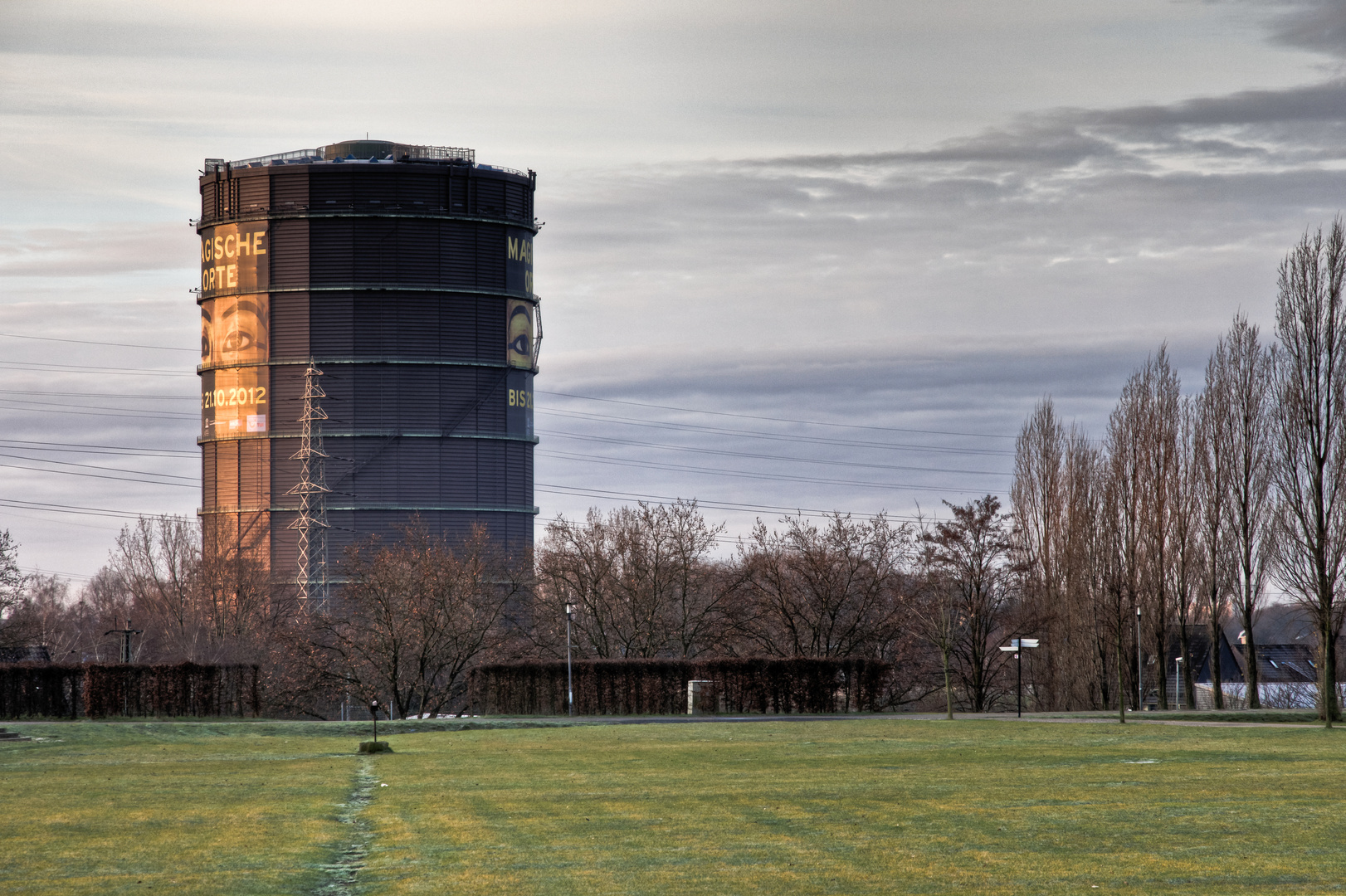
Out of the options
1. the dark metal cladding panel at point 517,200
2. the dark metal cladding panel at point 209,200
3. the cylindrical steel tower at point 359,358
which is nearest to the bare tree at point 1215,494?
the cylindrical steel tower at point 359,358

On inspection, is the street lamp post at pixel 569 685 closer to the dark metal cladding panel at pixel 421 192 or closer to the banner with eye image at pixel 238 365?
the banner with eye image at pixel 238 365

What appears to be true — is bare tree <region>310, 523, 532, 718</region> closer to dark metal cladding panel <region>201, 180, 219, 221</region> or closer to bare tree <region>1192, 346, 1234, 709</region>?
bare tree <region>1192, 346, 1234, 709</region>

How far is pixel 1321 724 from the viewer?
36.5 metres

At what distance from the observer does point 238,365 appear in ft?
292

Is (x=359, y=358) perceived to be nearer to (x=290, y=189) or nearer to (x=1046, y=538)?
(x=290, y=189)

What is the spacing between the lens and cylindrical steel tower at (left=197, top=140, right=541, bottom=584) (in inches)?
3457

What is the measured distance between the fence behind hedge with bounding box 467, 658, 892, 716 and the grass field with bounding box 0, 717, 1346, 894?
847 inches

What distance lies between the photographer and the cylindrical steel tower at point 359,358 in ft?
288

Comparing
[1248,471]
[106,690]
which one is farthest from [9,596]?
[1248,471]

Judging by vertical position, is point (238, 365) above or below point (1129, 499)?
A: above

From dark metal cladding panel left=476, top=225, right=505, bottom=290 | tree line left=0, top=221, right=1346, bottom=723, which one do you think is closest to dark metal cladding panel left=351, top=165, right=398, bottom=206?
dark metal cladding panel left=476, top=225, right=505, bottom=290

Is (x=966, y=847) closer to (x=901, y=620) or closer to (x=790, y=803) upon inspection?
(x=790, y=803)

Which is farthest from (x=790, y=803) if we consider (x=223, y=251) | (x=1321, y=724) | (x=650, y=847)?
(x=223, y=251)

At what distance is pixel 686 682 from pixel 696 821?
34.8m
